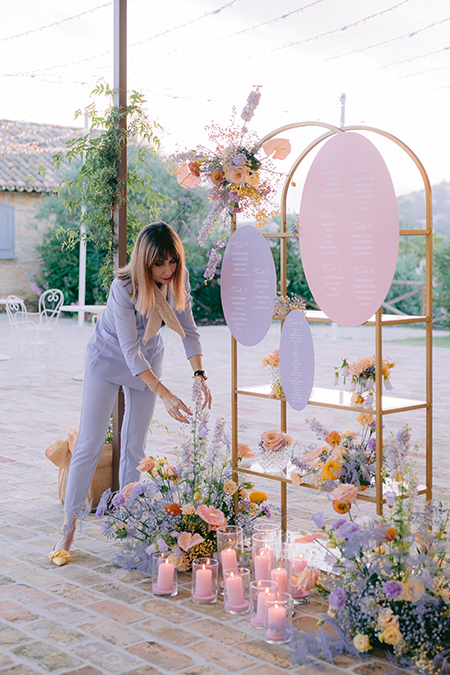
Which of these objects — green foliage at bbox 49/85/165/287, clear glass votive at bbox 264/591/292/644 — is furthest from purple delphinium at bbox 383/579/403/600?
green foliage at bbox 49/85/165/287

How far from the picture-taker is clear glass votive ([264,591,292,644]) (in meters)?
2.30

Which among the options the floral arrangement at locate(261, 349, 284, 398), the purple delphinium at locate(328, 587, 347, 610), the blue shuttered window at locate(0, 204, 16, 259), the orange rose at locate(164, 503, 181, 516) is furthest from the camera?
the blue shuttered window at locate(0, 204, 16, 259)

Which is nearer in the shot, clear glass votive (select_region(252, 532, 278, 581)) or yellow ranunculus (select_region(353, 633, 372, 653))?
yellow ranunculus (select_region(353, 633, 372, 653))

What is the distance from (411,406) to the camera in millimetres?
2760

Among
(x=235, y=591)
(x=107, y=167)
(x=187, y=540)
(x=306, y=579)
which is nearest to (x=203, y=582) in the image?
(x=235, y=591)

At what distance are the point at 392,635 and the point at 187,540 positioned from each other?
957mm

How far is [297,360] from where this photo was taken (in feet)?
9.92

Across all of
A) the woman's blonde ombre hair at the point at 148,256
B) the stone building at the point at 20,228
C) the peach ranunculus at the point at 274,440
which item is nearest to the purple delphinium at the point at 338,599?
the peach ranunculus at the point at 274,440

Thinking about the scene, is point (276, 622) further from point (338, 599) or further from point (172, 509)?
point (172, 509)

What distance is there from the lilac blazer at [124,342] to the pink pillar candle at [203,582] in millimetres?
793

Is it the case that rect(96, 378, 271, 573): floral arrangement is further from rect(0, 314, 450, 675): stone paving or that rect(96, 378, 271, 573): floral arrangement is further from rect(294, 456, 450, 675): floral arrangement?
rect(294, 456, 450, 675): floral arrangement

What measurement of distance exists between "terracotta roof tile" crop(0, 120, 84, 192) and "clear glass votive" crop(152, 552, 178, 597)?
45.7 feet

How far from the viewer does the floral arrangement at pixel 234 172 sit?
3082 millimetres

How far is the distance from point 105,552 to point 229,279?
4.16 ft
